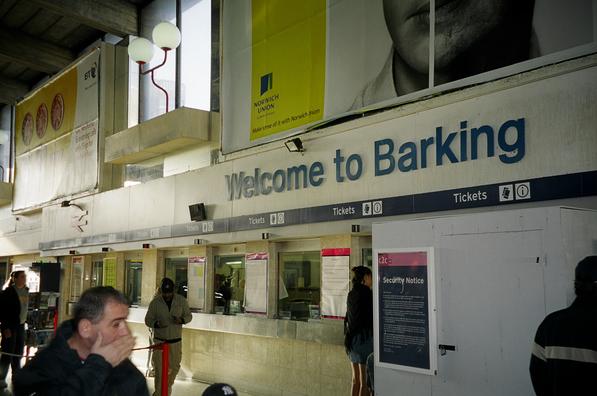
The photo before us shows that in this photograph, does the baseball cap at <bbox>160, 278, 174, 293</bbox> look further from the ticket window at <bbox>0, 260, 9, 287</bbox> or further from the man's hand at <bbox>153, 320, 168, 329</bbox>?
the ticket window at <bbox>0, 260, 9, 287</bbox>

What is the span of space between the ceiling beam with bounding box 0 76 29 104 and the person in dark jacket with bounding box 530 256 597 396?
18.9 meters

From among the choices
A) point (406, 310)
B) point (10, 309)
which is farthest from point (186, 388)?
point (406, 310)

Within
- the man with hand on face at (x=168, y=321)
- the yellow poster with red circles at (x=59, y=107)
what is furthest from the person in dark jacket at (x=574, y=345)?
the yellow poster with red circles at (x=59, y=107)

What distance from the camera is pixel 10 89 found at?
18547mm

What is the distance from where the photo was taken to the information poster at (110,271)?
39.5 ft

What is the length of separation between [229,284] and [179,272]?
151cm

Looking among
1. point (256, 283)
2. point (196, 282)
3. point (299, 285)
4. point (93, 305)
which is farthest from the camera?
point (196, 282)

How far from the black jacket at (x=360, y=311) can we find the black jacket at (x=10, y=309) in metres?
5.72

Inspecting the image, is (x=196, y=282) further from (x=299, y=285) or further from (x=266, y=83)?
(x=266, y=83)

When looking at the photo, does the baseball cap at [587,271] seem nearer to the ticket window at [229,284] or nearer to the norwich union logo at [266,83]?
the norwich union logo at [266,83]

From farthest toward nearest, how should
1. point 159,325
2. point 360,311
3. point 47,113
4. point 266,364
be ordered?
point 47,113
point 266,364
point 159,325
point 360,311

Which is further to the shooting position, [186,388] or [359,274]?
[186,388]

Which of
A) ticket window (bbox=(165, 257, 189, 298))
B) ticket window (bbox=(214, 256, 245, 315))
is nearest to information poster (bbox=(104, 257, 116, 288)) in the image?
ticket window (bbox=(165, 257, 189, 298))

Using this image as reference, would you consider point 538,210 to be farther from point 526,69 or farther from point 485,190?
point 526,69
